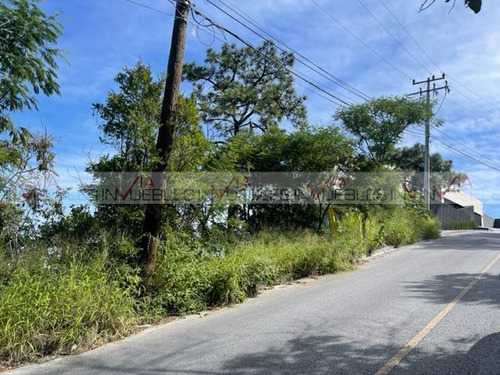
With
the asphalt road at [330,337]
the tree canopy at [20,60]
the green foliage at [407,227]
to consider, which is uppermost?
the tree canopy at [20,60]

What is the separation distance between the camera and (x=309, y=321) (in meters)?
7.11

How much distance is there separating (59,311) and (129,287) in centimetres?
138

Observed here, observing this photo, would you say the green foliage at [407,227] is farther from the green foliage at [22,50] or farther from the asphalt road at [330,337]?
the green foliage at [22,50]

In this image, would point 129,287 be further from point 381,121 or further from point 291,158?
point 381,121

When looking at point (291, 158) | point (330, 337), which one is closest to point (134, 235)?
point (330, 337)

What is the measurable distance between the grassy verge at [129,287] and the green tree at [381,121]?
10128 millimetres

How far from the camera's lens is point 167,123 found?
8555 mm

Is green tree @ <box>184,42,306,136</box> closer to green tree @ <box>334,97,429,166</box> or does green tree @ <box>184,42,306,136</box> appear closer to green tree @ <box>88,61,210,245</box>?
green tree @ <box>334,97,429,166</box>

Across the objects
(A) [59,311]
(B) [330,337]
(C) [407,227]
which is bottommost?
(B) [330,337]

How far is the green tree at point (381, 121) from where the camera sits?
22.1 metres

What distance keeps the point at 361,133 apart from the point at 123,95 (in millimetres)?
15750

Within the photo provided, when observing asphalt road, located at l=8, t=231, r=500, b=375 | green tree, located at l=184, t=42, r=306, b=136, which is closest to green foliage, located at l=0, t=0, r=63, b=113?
asphalt road, located at l=8, t=231, r=500, b=375

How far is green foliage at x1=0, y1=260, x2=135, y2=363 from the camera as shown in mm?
5547

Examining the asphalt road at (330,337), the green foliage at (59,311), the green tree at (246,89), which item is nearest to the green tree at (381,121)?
the green tree at (246,89)
